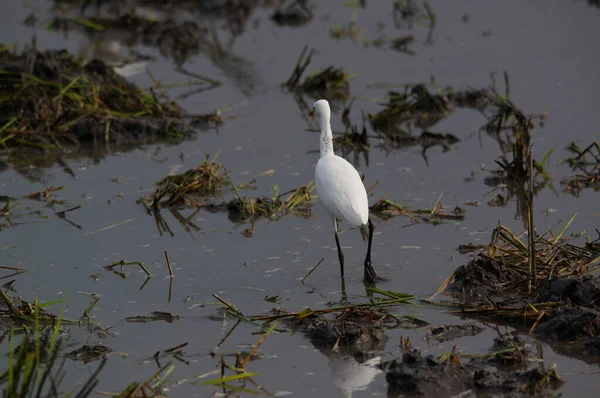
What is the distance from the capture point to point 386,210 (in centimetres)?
877

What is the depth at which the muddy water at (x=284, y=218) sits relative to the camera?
624 centimetres

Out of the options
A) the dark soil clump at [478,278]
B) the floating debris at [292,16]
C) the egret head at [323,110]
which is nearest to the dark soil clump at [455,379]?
the dark soil clump at [478,278]

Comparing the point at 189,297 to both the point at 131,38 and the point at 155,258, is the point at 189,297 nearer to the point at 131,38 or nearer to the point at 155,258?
the point at 155,258

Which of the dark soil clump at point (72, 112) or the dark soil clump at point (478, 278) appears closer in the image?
the dark soil clump at point (478, 278)

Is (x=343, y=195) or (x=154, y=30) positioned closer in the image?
(x=343, y=195)

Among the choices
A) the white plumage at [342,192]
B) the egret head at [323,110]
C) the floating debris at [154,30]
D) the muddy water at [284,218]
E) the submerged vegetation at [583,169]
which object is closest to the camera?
the muddy water at [284,218]

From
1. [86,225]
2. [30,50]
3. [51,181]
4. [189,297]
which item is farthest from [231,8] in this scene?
[189,297]

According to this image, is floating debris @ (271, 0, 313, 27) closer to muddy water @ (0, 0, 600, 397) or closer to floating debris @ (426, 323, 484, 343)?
muddy water @ (0, 0, 600, 397)

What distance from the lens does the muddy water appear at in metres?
6.24

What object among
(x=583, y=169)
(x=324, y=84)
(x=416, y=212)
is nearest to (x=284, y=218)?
(x=416, y=212)

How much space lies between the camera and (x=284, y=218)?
8852 millimetres

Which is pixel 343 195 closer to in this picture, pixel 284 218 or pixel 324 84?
pixel 284 218

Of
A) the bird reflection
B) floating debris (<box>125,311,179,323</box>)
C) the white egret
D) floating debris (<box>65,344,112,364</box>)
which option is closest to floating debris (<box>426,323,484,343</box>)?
the bird reflection

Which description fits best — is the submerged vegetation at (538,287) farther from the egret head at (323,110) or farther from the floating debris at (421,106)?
the floating debris at (421,106)
